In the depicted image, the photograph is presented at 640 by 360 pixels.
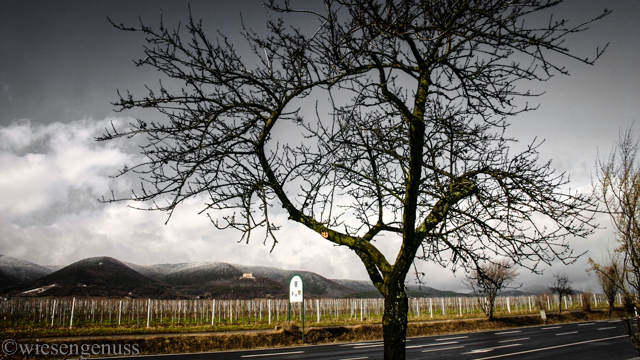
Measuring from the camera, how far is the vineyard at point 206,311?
32.8 metres

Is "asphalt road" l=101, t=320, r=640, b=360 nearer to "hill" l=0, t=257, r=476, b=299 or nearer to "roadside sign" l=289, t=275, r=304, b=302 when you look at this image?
"roadside sign" l=289, t=275, r=304, b=302

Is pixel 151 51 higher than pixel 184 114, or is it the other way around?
pixel 151 51

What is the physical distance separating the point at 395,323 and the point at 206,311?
42.6m

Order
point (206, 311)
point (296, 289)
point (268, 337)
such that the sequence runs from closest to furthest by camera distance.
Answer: point (268, 337) < point (296, 289) < point (206, 311)

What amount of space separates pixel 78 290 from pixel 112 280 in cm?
1960

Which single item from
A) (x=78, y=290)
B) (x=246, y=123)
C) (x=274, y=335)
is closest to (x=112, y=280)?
(x=78, y=290)

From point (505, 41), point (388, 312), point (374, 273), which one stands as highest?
point (505, 41)

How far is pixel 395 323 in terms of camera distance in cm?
404

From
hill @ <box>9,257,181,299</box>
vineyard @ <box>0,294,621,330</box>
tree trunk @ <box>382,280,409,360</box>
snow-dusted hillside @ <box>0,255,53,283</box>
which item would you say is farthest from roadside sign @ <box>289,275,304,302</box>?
snow-dusted hillside @ <box>0,255,53,283</box>

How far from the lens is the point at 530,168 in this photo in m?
5.03

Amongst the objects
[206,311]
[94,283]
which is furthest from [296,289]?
[94,283]

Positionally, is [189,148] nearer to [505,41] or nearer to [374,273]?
[374,273]

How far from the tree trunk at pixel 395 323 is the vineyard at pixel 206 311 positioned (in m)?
26.7

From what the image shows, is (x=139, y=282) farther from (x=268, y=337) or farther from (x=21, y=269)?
(x=268, y=337)
